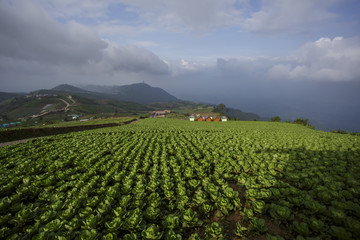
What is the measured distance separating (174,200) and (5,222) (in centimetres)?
698

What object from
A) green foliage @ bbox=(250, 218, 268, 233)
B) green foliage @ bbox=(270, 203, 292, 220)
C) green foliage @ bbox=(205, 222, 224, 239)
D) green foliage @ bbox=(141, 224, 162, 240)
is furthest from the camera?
green foliage @ bbox=(270, 203, 292, 220)

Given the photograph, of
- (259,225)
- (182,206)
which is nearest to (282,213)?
(259,225)

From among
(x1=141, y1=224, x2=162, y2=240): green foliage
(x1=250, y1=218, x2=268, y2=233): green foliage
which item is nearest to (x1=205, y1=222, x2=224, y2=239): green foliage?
(x1=250, y1=218, x2=268, y2=233): green foliage

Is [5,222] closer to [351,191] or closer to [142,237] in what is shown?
[142,237]

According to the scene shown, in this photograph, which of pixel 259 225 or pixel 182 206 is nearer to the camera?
pixel 259 225

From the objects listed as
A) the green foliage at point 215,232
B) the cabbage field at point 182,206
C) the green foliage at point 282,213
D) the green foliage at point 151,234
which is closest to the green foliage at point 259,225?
the cabbage field at point 182,206

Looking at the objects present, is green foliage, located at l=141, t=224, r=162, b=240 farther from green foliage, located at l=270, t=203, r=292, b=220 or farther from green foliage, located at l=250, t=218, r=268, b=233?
green foliage, located at l=270, t=203, r=292, b=220

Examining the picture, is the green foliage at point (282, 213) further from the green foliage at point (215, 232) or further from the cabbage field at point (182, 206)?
the green foliage at point (215, 232)

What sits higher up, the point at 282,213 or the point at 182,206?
the point at 282,213

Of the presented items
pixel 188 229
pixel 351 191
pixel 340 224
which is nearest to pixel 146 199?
pixel 188 229

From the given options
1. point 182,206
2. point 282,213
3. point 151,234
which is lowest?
point 182,206

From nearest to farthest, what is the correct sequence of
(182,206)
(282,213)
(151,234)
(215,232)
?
(151,234)
(215,232)
(282,213)
(182,206)

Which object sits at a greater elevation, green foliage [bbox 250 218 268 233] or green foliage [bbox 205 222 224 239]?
green foliage [bbox 250 218 268 233]

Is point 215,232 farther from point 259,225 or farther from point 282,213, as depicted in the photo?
point 282,213
